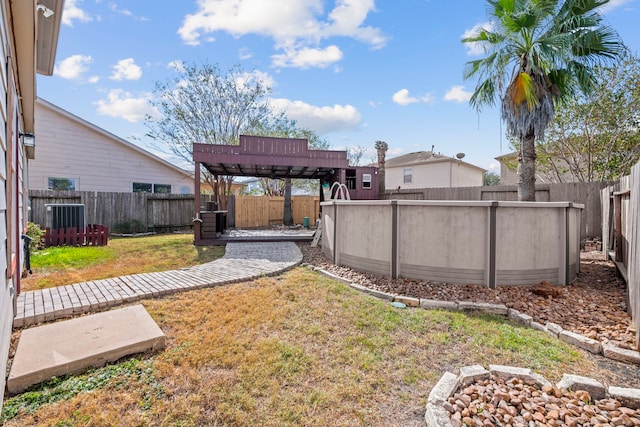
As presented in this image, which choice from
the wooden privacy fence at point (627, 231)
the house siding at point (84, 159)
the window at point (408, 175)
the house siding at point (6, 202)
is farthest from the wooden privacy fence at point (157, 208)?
the wooden privacy fence at point (627, 231)

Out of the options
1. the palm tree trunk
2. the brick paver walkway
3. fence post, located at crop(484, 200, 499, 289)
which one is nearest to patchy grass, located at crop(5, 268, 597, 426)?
the brick paver walkway

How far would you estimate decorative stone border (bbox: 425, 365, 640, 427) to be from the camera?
199cm

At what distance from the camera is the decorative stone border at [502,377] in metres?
1.99

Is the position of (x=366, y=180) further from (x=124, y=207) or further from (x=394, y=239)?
(x=124, y=207)

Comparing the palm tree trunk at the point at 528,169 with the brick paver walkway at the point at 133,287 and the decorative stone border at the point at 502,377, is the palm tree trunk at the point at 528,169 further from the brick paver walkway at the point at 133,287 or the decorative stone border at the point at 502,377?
the decorative stone border at the point at 502,377

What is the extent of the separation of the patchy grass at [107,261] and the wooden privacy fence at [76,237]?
1.71 feet

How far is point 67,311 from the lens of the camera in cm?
348

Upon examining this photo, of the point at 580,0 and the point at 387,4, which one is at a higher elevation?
the point at 387,4

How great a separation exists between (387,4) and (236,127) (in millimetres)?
10532

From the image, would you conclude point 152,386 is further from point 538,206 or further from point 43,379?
point 538,206

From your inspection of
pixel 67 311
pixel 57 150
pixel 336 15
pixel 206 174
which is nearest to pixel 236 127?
pixel 206 174

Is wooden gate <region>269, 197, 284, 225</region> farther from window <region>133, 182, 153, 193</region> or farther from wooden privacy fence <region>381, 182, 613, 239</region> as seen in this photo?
wooden privacy fence <region>381, 182, 613, 239</region>

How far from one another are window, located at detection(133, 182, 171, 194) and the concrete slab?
12553 mm

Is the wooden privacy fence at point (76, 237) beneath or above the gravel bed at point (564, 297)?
above
